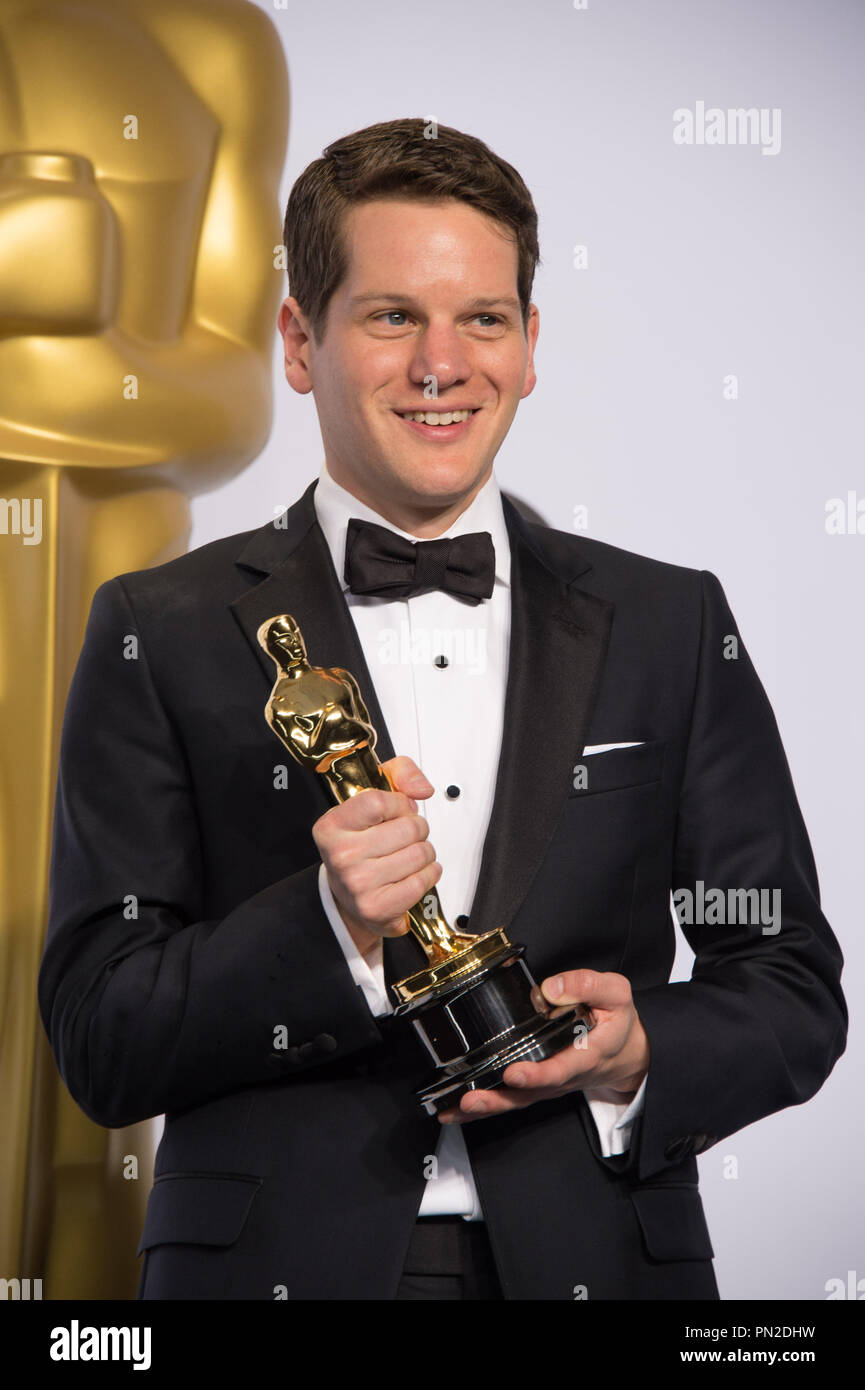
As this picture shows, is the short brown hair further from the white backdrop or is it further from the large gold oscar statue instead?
the white backdrop

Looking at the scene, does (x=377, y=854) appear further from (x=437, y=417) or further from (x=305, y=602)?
(x=437, y=417)

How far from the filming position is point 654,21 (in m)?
2.54

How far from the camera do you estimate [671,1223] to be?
146 centimetres

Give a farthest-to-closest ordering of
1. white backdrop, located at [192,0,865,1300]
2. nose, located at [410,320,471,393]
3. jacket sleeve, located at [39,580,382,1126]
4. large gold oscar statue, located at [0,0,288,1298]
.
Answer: white backdrop, located at [192,0,865,1300] < large gold oscar statue, located at [0,0,288,1298] < nose, located at [410,320,471,393] < jacket sleeve, located at [39,580,382,1126]

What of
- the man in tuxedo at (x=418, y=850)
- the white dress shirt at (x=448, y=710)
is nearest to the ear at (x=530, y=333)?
the man in tuxedo at (x=418, y=850)

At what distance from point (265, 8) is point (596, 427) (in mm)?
846

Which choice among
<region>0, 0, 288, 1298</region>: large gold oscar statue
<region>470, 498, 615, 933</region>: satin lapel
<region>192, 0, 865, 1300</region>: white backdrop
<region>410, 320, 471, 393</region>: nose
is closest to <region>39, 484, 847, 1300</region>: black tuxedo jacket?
<region>470, 498, 615, 933</region>: satin lapel

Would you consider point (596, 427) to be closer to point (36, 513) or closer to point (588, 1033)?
point (36, 513)

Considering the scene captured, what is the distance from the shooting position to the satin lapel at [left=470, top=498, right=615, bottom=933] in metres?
1.44

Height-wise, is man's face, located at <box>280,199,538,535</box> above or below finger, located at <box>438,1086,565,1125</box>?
above

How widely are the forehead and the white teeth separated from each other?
115 mm

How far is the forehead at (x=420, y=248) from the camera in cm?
153

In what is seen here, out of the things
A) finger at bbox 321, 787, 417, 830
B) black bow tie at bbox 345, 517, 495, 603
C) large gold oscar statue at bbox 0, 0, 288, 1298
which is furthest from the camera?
large gold oscar statue at bbox 0, 0, 288, 1298
